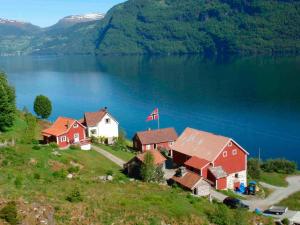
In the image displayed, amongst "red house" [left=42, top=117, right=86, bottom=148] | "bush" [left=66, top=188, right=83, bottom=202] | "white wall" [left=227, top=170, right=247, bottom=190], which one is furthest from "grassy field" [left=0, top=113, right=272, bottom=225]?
"white wall" [left=227, top=170, right=247, bottom=190]

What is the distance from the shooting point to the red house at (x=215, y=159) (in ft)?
194

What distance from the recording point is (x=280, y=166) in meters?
75.7

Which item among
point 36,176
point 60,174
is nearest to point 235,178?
point 60,174

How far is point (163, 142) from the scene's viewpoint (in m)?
78.2

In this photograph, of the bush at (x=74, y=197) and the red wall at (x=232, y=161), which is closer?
the bush at (x=74, y=197)

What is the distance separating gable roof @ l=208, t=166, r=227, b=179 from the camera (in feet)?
192

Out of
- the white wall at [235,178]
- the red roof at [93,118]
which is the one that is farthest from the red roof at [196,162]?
the red roof at [93,118]

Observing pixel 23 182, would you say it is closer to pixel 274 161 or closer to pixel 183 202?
pixel 183 202

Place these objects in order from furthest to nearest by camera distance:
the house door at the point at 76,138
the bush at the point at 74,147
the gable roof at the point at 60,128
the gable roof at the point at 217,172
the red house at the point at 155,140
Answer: the red house at the point at 155,140
the house door at the point at 76,138
the gable roof at the point at 60,128
the bush at the point at 74,147
the gable roof at the point at 217,172

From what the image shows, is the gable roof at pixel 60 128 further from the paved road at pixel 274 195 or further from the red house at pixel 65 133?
the paved road at pixel 274 195

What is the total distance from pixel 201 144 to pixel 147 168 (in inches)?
634

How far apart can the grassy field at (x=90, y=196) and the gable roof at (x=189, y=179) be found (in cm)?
730

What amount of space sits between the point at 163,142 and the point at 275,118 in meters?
57.4

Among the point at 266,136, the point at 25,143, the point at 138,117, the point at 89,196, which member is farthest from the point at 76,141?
the point at 138,117
